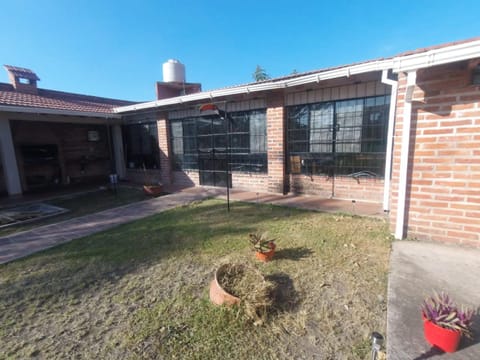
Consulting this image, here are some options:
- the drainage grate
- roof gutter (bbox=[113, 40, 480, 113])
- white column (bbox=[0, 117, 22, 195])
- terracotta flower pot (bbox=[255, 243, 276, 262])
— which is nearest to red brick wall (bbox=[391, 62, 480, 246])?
roof gutter (bbox=[113, 40, 480, 113])

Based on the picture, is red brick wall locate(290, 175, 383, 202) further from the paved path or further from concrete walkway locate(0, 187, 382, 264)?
the paved path

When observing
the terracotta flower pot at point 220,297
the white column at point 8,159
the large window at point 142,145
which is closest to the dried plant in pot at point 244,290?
the terracotta flower pot at point 220,297

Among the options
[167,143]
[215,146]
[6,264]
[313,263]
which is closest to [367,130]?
[313,263]

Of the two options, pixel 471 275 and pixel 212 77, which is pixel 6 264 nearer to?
pixel 471 275

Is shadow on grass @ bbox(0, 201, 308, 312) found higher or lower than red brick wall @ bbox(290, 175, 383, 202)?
lower

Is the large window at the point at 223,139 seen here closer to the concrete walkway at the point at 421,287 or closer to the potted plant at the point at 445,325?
the concrete walkway at the point at 421,287

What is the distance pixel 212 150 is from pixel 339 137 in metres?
3.39

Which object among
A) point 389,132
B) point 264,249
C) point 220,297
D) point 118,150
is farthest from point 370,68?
point 118,150

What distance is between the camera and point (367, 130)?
4.45 metres

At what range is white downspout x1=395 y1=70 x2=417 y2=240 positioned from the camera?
8.13 ft

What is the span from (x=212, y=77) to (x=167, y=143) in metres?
12.1

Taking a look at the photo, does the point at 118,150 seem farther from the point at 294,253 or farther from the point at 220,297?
the point at 220,297

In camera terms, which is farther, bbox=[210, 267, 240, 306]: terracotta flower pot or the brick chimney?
the brick chimney

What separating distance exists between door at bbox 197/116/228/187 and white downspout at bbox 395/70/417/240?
14.0 ft
